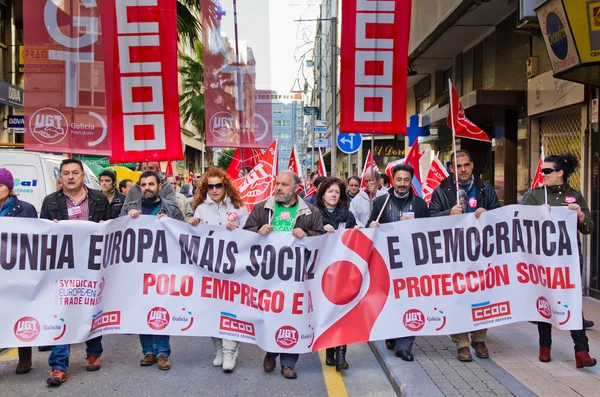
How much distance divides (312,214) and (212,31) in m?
6.20

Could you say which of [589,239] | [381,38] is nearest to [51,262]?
[381,38]

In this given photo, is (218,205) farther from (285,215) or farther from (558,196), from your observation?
(558,196)

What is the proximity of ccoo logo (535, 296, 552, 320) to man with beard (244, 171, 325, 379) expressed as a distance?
6.68 ft

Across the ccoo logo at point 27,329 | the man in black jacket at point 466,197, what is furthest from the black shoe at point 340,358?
the ccoo logo at point 27,329

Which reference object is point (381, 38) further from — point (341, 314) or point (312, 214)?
point (341, 314)

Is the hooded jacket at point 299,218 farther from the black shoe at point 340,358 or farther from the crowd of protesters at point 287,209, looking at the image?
the black shoe at point 340,358

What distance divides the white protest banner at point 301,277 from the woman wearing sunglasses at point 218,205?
0.38m

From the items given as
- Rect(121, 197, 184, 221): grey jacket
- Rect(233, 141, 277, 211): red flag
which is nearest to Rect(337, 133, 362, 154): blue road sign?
Rect(233, 141, 277, 211): red flag

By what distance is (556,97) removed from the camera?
10.1 m

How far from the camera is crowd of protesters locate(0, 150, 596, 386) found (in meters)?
5.68

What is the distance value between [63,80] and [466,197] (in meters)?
5.08

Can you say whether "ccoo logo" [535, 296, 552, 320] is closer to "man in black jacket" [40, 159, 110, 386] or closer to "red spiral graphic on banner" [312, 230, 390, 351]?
"red spiral graphic on banner" [312, 230, 390, 351]

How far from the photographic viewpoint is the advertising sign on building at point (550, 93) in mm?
9477

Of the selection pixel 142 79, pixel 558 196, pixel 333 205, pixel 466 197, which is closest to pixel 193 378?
pixel 333 205
